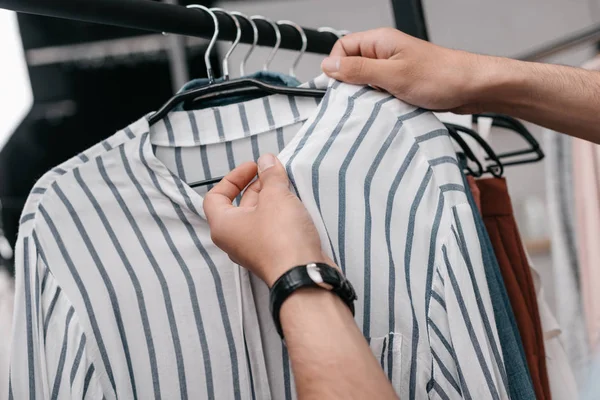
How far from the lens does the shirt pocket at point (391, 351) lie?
2.12ft

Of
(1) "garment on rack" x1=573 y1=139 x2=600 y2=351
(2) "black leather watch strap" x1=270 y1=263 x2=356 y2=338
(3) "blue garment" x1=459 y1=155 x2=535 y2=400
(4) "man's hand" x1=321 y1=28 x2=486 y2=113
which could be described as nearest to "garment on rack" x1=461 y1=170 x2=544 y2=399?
(3) "blue garment" x1=459 y1=155 x2=535 y2=400

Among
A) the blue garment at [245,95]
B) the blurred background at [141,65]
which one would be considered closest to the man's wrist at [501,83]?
the blue garment at [245,95]

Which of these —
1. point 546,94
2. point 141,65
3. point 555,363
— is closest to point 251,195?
point 546,94

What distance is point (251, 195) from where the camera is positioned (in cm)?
63

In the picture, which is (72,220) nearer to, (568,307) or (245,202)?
(245,202)

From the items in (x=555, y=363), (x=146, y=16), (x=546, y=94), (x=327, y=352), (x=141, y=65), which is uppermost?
(x=141, y=65)

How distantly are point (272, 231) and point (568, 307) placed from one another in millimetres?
826

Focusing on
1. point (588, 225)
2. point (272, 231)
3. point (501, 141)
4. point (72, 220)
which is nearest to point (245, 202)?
point (272, 231)

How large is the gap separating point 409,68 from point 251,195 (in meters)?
0.22

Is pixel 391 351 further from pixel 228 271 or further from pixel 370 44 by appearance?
pixel 370 44

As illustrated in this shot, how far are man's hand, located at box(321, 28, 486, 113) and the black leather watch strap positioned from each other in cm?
25

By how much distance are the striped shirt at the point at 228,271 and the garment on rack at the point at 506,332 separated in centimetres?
3

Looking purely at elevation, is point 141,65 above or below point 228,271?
above

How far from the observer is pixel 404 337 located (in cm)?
65
